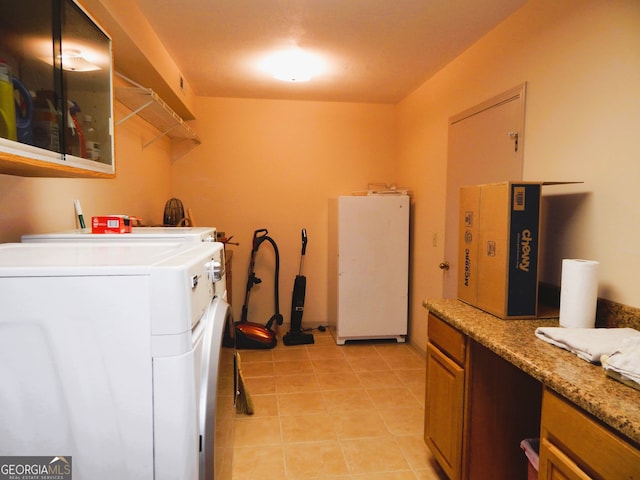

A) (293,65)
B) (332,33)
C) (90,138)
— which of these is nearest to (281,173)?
(293,65)

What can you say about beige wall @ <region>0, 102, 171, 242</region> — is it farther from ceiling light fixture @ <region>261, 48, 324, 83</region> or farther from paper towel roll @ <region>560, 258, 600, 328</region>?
paper towel roll @ <region>560, 258, 600, 328</region>

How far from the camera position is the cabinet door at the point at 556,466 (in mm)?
1015

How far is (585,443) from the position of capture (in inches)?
38.8

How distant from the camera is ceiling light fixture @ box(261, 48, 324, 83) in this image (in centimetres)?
285

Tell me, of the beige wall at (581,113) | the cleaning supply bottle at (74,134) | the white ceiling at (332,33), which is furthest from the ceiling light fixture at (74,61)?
the beige wall at (581,113)

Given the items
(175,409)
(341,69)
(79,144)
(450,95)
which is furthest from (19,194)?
(450,95)

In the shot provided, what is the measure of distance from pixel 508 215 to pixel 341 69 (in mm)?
2094

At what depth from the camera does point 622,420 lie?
87 cm

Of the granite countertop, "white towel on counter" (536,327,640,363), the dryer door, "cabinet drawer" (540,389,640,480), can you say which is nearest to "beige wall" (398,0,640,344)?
"white towel on counter" (536,327,640,363)

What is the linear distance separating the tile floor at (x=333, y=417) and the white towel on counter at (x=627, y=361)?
124 centimetres

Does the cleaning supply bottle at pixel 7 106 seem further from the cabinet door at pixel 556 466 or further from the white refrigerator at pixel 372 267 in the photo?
the white refrigerator at pixel 372 267

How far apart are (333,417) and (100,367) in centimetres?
193

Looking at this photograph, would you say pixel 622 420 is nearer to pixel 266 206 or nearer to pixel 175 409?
pixel 175 409

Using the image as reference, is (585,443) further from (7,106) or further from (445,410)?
(7,106)
